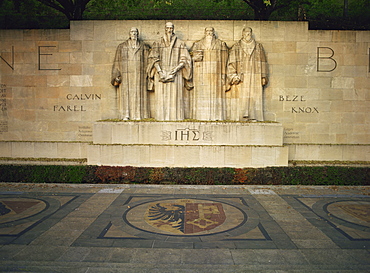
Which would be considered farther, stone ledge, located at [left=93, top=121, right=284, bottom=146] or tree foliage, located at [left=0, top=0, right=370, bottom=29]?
tree foliage, located at [left=0, top=0, right=370, bottom=29]

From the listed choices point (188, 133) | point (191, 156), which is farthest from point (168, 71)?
point (191, 156)

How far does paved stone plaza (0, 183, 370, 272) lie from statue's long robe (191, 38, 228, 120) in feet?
14.2

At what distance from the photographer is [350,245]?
6789 millimetres

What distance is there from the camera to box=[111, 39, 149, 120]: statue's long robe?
1448 centimetres

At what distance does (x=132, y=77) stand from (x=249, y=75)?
540 centimetres

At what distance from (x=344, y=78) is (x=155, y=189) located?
10837 millimetres

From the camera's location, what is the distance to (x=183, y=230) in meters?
7.61

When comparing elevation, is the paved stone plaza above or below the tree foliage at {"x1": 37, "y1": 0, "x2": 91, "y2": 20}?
below

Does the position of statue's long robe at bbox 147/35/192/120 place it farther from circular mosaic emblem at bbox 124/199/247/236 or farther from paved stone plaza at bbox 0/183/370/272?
circular mosaic emblem at bbox 124/199/247/236

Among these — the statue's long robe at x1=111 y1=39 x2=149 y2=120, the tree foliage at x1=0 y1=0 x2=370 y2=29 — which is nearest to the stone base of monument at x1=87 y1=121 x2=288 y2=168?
the statue's long robe at x1=111 y1=39 x2=149 y2=120

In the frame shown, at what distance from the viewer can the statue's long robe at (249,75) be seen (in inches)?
571

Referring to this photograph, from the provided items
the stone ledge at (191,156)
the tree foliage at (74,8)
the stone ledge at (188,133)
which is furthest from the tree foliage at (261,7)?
the tree foliage at (74,8)

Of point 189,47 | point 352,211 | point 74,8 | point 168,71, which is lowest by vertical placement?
point 352,211

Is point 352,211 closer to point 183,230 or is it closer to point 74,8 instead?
point 183,230
